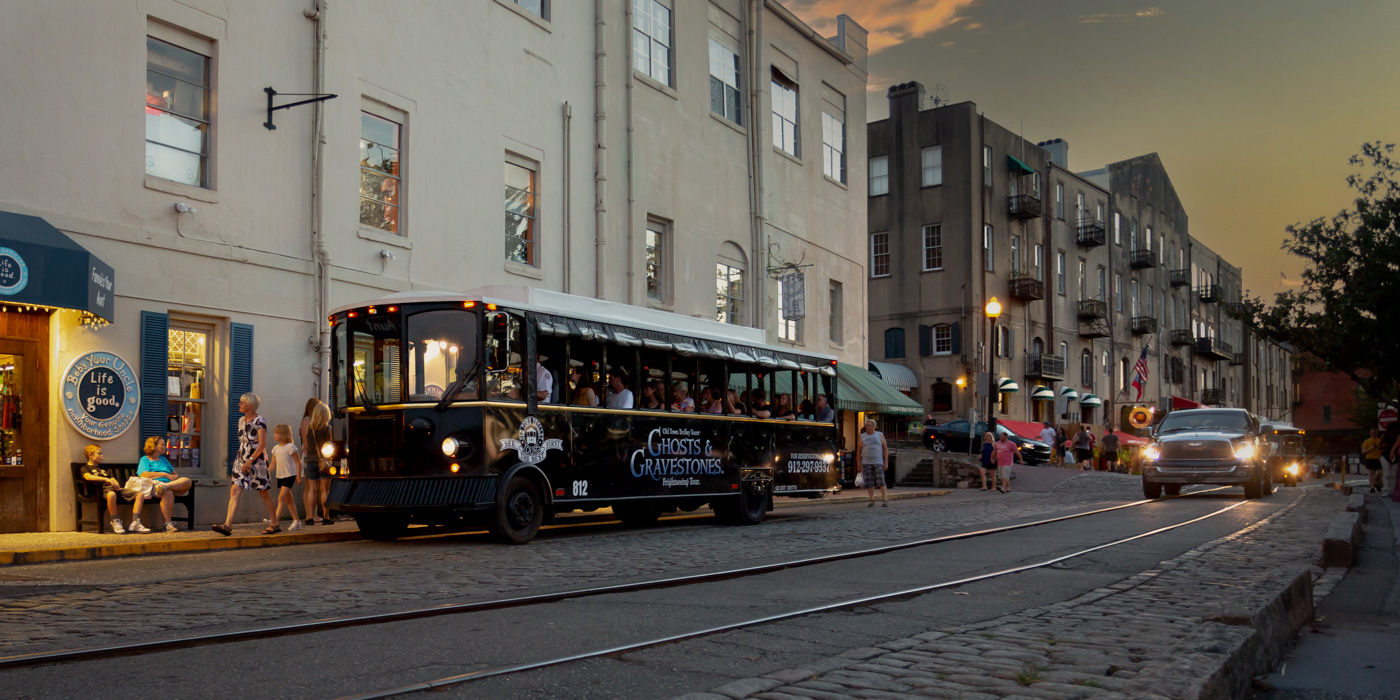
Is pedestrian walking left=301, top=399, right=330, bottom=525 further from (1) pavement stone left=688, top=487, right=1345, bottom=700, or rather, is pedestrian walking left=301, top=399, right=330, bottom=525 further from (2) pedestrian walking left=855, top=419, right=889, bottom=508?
(2) pedestrian walking left=855, top=419, right=889, bottom=508

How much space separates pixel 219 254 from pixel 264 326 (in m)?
1.20

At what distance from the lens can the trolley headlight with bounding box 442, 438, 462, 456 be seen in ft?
41.1

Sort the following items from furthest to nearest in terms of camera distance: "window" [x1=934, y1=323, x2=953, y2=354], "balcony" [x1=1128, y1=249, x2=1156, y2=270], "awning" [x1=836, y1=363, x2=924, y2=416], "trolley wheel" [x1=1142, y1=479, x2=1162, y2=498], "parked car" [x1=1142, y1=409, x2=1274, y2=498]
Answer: "balcony" [x1=1128, y1=249, x2=1156, y2=270] < "window" [x1=934, y1=323, x2=953, y2=354] < "awning" [x1=836, y1=363, x2=924, y2=416] < "trolley wheel" [x1=1142, y1=479, x2=1162, y2=498] < "parked car" [x1=1142, y1=409, x2=1274, y2=498]

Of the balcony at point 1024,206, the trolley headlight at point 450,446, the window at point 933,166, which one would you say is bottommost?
the trolley headlight at point 450,446

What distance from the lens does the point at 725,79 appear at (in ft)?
89.7

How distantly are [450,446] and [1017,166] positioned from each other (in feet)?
131

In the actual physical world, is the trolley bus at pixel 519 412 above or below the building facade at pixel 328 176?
below

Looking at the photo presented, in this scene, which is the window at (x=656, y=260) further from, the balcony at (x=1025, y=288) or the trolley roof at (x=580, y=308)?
the balcony at (x=1025, y=288)

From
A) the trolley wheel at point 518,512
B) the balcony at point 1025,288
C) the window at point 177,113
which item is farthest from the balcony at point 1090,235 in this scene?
the window at point 177,113

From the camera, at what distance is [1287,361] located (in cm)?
9681

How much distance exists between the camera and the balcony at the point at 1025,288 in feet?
155

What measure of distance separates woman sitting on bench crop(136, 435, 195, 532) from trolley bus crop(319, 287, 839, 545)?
1.88 meters

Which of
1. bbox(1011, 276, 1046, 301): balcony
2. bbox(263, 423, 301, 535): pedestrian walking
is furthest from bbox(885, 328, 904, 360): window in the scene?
bbox(263, 423, 301, 535): pedestrian walking

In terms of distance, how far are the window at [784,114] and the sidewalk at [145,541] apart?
671 inches
